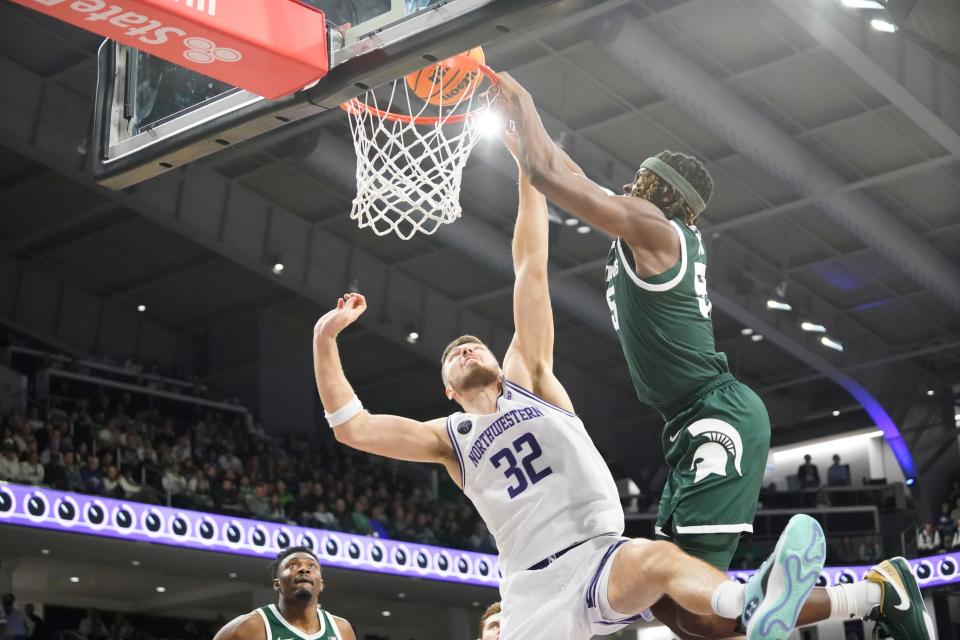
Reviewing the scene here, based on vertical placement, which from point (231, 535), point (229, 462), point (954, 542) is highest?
point (229, 462)

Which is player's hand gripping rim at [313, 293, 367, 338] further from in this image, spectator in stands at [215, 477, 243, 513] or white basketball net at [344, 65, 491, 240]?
spectator in stands at [215, 477, 243, 513]

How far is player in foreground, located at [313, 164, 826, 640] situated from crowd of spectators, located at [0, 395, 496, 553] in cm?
1198

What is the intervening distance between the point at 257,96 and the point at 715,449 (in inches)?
108

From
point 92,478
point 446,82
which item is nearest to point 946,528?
point 92,478

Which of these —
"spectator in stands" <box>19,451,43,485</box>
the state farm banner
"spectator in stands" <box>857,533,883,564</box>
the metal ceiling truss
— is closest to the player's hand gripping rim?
the state farm banner

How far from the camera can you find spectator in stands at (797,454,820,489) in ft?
90.7

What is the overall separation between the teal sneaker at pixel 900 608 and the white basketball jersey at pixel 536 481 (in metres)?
0.96

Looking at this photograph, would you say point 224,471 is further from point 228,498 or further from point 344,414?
point 344,414

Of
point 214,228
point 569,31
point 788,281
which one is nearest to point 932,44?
point 569,31

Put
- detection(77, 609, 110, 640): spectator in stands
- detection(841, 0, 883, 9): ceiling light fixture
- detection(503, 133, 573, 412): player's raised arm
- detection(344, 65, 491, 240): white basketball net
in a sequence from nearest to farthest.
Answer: detection(503, 133, 573, 412): player's raised arm
detection(344, 65, 491, 240): white basketball net
detection(841, 0, 883, 9): ceiling light fixture
detection(77, 609, 110, 640): spectator in stands

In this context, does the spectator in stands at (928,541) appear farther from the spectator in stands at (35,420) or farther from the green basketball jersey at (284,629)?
the green basketball jersey at (284,629)

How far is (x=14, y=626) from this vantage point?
52.4 feet

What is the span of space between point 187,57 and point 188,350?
75.4ft

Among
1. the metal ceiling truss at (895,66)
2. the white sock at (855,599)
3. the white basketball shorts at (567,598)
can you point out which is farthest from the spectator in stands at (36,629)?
the white sock at (855,599)
